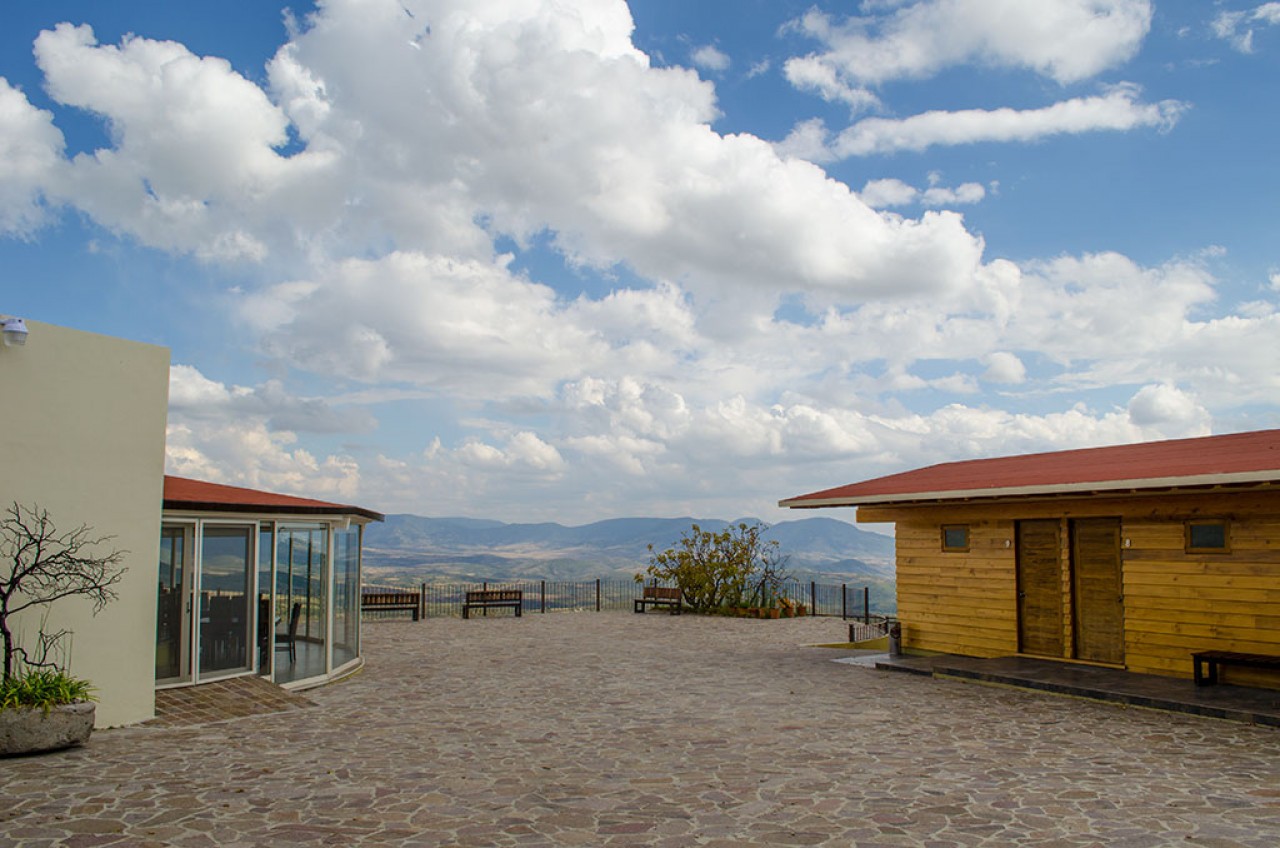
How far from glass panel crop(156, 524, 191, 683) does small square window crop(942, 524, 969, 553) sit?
11290 millimetres

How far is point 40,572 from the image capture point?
8.82 m

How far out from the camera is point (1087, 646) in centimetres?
1292

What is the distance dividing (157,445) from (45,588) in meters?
1.84

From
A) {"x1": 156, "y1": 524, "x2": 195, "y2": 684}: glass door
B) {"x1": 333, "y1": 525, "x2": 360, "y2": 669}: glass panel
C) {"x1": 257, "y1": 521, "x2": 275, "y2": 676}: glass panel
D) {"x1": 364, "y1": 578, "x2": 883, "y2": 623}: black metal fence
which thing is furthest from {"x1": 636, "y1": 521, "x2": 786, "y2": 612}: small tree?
{"x1": 156, "y1": 524, "x2": 195, "y2": 684}: glass door

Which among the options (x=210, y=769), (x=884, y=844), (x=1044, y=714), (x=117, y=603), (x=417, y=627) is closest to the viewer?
(x=884, y=844)

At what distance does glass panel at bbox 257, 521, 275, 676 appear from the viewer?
11.8 metres

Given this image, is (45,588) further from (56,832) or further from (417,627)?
(417,627)

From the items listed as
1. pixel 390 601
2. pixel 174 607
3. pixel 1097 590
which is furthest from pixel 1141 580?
pixel 390 601

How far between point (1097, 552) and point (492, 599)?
1519 centimetres

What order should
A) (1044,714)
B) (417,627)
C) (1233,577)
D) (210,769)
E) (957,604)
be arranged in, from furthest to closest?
(417,627) < (957,604) < (1233,577) < (1044,714) < (210,769)

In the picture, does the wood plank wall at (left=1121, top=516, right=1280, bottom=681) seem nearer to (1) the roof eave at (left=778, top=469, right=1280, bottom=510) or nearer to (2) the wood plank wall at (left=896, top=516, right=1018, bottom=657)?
(1) the roof eave at (left=778, top=469, right=1280, bottom=510)

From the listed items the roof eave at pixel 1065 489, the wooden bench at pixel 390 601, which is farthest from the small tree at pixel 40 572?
the wooden bench at pixel 390 601

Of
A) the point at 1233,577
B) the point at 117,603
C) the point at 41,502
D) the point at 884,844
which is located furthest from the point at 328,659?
the point at 1233,577

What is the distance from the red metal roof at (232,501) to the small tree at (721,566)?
11900 mm
